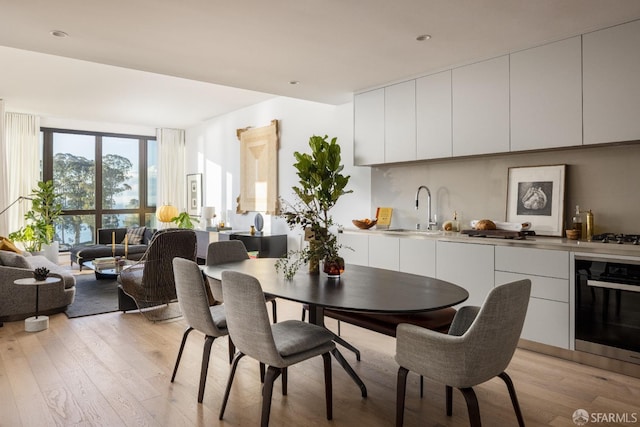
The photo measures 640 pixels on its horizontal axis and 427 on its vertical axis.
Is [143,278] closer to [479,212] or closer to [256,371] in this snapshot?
[256,371]

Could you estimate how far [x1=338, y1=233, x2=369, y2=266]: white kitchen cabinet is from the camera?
4.59 metres

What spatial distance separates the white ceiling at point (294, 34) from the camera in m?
2.80

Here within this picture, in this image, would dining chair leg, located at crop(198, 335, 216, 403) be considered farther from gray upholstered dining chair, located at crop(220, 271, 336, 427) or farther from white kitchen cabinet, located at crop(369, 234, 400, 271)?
white kitchen cabinet, located at crop(369, 234, 400, 271)

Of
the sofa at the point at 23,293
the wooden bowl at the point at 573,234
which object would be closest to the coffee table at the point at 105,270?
the sofa at the point at 23,293

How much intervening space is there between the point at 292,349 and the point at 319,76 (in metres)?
3.01

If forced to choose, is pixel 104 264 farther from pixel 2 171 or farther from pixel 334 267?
pixel 334 267

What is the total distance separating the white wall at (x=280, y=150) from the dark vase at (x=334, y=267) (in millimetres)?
2649

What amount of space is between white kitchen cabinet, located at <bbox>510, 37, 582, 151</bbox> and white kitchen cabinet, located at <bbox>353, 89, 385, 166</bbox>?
1451mm

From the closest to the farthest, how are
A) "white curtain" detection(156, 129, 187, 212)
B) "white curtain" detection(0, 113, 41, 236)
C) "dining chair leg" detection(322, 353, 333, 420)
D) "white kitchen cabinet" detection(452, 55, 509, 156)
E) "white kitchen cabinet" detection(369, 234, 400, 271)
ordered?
"dining chair leg" detection(322, 353, 333, 420)
"white kitchen cabinet" detection(452, 55, 509, 156)
"white kitchen cabinet" detection(369, 234, 400, 271)
"white curtain" detection(0, 113, 41, 236)
"white curtain" detection(156, 129, 187, 212)

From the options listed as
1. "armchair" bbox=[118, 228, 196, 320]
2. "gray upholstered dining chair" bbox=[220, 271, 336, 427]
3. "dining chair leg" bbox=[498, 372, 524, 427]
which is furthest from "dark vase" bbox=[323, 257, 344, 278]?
"armchair" bbox=[118, 228, 196, 320]

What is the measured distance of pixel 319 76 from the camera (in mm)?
4324

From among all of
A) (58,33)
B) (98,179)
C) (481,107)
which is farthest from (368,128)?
(98,179)

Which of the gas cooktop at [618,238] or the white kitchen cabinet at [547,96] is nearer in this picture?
the gas cooktop at [618,238]

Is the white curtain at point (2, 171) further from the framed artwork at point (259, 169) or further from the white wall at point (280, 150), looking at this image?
the framed artwork at point (259, 169)
